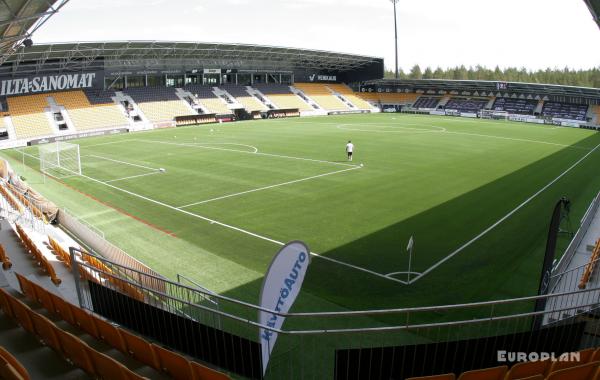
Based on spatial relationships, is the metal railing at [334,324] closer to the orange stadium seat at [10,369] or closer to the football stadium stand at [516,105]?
the orange stadium seat at [10,369]

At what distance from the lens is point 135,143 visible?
45219 mm

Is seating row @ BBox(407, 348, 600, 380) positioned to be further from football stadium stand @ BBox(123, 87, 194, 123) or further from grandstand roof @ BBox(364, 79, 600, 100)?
grandstand roof @ BBox(364, 79, 600, 100)

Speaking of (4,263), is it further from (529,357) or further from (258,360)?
(529,357)

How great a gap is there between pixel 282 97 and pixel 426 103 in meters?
31.3

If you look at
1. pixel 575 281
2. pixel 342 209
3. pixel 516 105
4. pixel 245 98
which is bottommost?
pixel 575 281

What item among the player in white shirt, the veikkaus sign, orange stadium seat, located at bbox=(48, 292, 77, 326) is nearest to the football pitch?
the player in white shirt

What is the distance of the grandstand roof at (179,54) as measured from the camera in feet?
167

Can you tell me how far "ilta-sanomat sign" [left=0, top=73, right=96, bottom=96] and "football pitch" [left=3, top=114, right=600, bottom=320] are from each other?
16369mm

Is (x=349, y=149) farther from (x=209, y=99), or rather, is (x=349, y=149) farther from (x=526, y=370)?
(x=209, y=99)

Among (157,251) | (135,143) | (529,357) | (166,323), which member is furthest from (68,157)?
(529,357)

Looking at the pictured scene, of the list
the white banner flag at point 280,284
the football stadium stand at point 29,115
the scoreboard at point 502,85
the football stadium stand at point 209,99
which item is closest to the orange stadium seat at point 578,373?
the white banner flag at point 280,284

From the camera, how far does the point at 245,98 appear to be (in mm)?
76188

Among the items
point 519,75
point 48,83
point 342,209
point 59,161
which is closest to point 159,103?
point 48,83

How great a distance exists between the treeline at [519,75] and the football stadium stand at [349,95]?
7395cm
